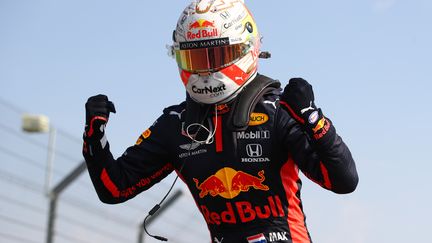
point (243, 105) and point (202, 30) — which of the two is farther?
point (202, 30)

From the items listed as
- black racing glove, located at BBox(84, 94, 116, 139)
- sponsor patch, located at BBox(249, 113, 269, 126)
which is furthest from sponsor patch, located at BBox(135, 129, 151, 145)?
sponsor patch, located at BBox(249, 113, 269, 126)

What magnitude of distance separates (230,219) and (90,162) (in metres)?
0.87

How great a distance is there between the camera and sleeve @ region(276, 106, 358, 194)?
4496 millimetres

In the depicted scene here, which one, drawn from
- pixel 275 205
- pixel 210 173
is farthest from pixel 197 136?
pixel 275 205

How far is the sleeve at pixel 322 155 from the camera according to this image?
450 centimetres

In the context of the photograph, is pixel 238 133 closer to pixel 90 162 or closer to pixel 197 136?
pixel 197 136

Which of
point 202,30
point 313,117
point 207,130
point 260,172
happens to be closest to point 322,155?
point 313,117

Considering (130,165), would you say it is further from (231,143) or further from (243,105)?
(243,105)

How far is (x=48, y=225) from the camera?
24.9ft

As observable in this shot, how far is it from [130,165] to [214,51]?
0.81 m

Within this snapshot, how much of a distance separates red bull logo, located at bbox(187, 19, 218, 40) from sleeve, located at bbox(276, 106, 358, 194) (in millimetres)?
571

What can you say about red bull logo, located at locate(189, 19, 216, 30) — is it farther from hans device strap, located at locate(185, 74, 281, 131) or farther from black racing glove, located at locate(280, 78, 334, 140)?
black racing glove, located at locate(280, 78, 334, 140)

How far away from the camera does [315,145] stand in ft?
14.8

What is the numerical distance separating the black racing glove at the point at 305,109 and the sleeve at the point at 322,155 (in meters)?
0.01
